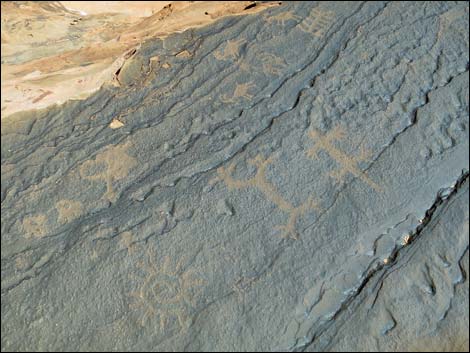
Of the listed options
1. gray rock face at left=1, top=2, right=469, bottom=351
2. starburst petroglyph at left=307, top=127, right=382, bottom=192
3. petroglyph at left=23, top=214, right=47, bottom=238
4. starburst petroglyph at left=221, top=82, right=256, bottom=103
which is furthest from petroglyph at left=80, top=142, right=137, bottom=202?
starburst petroglyph at left=307, top=127, right=382, bottom=192

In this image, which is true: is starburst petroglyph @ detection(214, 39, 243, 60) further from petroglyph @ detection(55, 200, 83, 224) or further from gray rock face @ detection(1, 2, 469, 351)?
petroglyph @ detection(55, 200, 83, 224)

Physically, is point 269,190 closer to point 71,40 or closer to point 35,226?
point 35,226

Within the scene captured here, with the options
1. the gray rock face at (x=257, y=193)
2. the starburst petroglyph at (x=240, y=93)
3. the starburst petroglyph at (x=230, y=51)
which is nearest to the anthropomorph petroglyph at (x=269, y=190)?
the gray rock face at (x=257, y=193)

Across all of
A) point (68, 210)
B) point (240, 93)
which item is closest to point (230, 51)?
point (240, 93)

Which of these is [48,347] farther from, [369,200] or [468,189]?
[468,189]

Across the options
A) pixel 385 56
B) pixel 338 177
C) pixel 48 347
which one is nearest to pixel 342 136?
pixel 338 177

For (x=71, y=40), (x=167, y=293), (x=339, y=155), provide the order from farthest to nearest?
(x=71, y=40) < (x=339, y=155) < (x=167, y=293)

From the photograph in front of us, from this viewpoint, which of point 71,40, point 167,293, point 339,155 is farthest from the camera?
point 71,40
